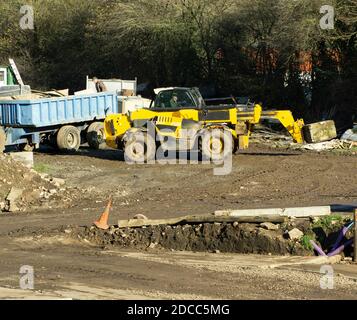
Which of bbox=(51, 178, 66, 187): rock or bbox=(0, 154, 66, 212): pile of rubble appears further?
bbox=(51, 178, 66, 187): rock

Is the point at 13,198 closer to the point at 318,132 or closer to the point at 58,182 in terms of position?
the point at 58,182

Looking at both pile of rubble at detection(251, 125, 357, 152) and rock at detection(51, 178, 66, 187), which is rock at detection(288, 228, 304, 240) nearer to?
rock at detection(51, 178, 66, 187)

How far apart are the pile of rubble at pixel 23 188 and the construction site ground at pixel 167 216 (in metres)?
0.48

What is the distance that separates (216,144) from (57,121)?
5.17m

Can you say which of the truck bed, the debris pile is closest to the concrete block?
A: the truck bed

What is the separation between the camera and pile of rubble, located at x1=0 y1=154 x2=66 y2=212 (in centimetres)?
1545

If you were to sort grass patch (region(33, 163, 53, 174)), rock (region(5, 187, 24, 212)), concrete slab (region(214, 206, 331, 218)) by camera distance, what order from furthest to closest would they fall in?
grass patch (region(33, 163, 53, 174)), rock (region(5, 187, 24, 212)), concrete slab (region(214, 206, 331, 218))

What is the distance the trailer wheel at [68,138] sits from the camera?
891 inches

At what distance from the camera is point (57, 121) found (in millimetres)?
22250

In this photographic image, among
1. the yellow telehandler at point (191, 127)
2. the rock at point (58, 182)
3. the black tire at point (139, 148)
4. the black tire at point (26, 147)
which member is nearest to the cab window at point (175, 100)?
the yellow telehandler at point (191, 127)

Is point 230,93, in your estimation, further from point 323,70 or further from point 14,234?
point 14,234

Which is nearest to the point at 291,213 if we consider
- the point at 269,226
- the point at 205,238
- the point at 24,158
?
the point at 269,226
